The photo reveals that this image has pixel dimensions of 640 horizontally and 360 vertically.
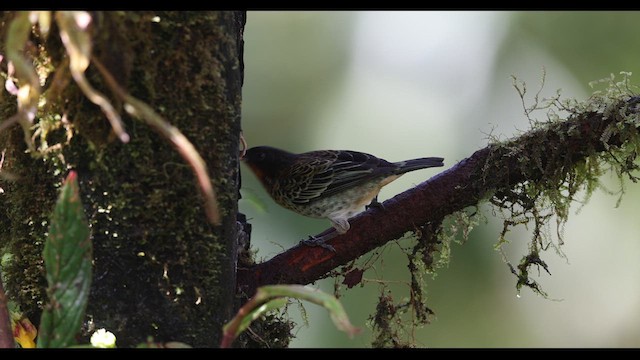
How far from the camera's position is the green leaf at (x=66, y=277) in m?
1.49

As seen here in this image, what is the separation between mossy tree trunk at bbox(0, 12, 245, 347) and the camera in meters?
1.81

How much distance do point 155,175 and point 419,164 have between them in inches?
98.4

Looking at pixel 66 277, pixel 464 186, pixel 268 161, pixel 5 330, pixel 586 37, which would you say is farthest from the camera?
pixel 586 37

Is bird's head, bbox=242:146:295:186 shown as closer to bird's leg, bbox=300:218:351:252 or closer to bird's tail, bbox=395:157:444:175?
bird's tail, bbox=395:157:444:175

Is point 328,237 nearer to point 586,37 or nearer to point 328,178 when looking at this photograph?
point 328,178

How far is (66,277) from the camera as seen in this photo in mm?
1520

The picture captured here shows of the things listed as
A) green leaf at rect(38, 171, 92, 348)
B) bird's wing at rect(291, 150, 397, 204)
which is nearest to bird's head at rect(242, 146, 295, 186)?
bird's wing at rect(291, 150, 397, 204)

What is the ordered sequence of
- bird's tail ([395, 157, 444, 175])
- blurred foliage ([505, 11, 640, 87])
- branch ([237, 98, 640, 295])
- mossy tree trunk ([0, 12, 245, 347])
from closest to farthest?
mossy tree trunk ([0, 12, 245, 347])
branch ([237, 98, 640, 295])
bird's tail ([395, 157, 444, 175])
blurred foliage ([505, 11, 640, 87])

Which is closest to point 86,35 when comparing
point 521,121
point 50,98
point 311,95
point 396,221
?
point 50,98

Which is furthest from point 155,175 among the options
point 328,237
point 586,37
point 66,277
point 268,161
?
point 586,37

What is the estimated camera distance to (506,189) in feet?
8.27

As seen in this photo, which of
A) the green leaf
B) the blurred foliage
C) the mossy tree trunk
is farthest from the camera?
the blurred foliage

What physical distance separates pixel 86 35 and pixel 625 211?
5.21 metres

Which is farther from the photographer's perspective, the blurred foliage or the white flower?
the blurred foliage
